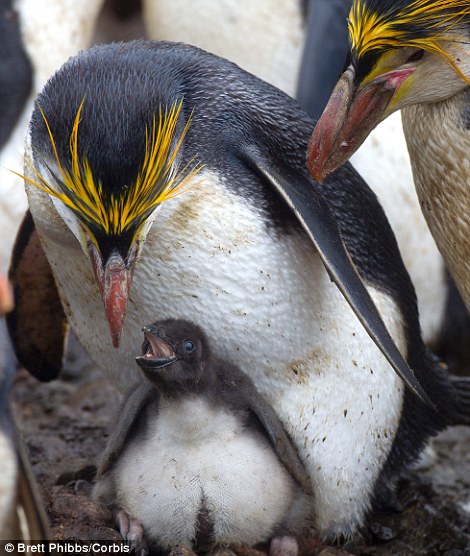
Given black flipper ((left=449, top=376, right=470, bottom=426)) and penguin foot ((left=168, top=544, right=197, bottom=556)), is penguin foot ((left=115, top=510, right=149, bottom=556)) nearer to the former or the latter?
penguin foot ((left=168, top=544, right=197, bottom=556))

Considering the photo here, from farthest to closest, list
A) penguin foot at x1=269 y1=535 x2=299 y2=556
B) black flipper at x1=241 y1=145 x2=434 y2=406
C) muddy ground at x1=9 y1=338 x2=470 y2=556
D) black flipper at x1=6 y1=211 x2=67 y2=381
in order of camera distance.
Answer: black flipper at x1=6 y1=211 x2=67 y2=381 → muddy ground at x1=9 y1=338 x2=470 y2=556 → penguin foot at x1=269 y1=535 x2=299 y2=556 → black flipper at x1=241 y1=145 x2=434 y2=406

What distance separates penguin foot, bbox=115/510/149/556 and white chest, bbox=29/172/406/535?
41cm

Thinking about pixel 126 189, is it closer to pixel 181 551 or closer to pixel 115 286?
pixel 115 286

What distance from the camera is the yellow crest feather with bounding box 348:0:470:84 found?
8.93 ft

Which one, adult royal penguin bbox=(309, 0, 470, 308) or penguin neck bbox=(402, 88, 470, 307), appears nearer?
adult royal penguin bbox=(309, 0, 470, 308)

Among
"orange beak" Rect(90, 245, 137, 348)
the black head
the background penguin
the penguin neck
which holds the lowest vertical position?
the background penguin

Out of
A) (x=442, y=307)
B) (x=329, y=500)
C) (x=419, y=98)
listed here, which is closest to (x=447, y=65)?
(x=419, y=98)

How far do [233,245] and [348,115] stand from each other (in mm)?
460

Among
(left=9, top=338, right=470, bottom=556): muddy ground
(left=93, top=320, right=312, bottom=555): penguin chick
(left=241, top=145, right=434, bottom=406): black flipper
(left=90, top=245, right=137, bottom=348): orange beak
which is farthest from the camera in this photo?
(left=9, top=338, right=470, bottom=556): muddy ground

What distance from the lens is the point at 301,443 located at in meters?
3.27

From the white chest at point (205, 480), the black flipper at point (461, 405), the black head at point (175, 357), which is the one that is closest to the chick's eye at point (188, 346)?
the black head at point (175, 357)

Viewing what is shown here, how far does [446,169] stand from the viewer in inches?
120

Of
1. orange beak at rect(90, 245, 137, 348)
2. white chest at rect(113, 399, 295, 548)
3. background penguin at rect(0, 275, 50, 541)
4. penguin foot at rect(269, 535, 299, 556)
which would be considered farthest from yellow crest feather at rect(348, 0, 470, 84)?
penguin foot at rect(269, 535, 299, 556)

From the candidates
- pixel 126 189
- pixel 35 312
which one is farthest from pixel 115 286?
pixel 35 312
